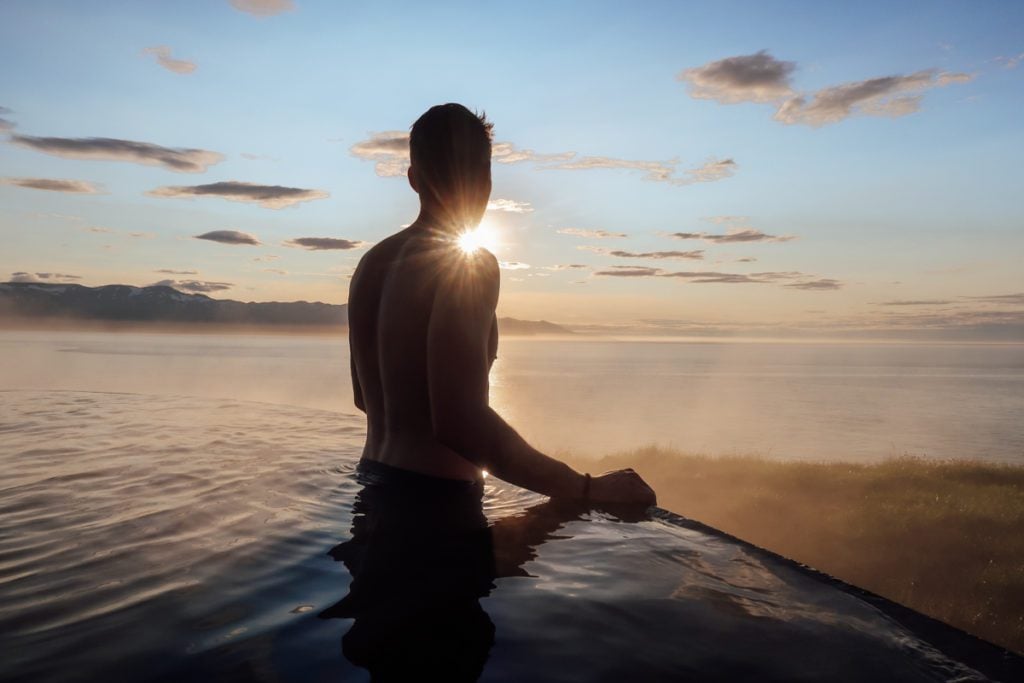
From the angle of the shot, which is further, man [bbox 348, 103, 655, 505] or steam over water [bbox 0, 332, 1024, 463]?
steam over water [bbox 0, 332, 1024, 463]

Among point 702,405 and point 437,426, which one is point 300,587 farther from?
point 702,405

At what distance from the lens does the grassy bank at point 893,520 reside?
1303 cm

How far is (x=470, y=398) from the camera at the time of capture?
→ 3.43 m

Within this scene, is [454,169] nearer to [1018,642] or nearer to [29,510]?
[29,510]

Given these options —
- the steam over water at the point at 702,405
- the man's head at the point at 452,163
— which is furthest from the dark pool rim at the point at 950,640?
the steam over water at the point at 702,405

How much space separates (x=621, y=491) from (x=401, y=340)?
1.73 meters

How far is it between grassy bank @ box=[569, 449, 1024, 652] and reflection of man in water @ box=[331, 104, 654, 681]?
23.7 ft

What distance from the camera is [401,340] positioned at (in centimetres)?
381

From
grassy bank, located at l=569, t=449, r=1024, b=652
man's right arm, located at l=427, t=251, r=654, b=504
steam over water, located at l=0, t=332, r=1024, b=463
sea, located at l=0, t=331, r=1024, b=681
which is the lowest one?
steam over water, located at l=0, t=332, r=1024, b=463

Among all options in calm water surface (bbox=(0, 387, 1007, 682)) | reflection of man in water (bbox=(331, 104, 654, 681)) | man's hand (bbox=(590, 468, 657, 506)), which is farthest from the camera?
man's hand (bbox=(590, 468, 657, 506))

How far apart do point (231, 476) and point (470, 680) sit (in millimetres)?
3874

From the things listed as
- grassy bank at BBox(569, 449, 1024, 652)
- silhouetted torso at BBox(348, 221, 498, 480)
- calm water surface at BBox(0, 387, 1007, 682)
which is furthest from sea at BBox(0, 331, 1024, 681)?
grassy bank at BBox(569, 449, 1024, 652)

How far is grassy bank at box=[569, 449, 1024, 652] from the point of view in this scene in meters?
13.0

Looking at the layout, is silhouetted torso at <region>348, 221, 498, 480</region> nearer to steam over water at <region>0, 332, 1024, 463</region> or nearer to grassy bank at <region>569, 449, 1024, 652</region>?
grassy bank at <region>569, 449, 1024, 652</region>
